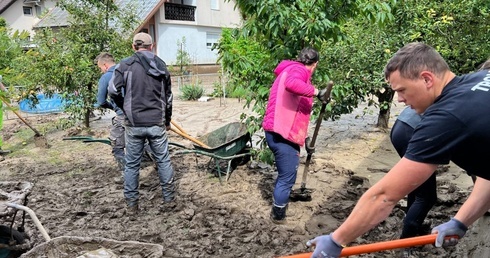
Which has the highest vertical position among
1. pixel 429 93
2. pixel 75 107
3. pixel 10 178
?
pixel 429 93

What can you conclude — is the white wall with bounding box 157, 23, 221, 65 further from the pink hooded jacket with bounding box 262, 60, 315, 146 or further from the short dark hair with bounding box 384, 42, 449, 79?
the short dark hair with bounding box 384, 42, 449, 79

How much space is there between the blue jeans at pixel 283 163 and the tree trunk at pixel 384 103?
3.60 m

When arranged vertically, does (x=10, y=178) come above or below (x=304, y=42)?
below

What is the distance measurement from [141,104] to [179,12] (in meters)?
21.1

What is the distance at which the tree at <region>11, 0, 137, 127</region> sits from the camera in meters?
7.93

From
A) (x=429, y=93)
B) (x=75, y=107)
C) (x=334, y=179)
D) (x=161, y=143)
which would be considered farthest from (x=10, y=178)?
(x=429, y=93)

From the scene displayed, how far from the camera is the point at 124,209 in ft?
15.4

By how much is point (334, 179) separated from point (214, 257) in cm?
242

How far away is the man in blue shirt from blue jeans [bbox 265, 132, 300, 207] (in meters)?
2.63

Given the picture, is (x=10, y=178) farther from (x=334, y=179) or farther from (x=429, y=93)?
(x=429, y=93)

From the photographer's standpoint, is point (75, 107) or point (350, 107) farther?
point (75, 107)

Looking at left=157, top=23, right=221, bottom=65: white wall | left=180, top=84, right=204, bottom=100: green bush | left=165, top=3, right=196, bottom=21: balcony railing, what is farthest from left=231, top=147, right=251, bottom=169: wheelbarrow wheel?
left=165, top=3, right=196, bottom=21: balcony railing

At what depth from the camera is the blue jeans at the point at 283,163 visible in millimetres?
4176

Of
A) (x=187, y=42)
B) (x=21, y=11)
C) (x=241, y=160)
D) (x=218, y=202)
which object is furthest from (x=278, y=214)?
(x=21, y=11)
